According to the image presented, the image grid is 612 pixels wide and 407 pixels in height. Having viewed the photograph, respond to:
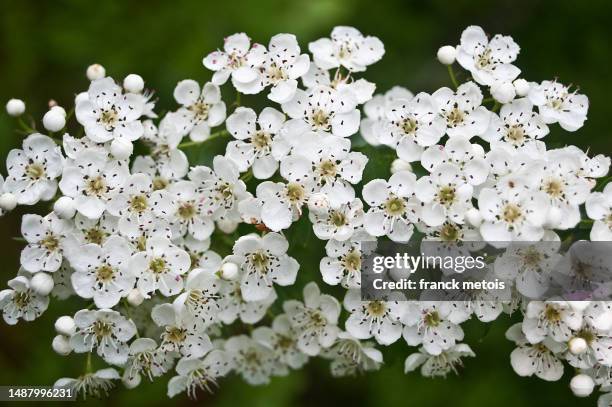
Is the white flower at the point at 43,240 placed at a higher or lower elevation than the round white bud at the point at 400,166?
lower

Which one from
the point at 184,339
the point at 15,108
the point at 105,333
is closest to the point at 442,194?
the point at 184,339

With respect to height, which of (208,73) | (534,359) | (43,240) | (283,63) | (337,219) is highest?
(208,73)

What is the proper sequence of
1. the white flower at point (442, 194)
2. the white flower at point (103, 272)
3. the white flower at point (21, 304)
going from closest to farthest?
the white flower at point (442, 194), the white flower at point (103, 272), the white flower at point (21, 304)

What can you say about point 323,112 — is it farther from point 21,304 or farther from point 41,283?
point 21,304

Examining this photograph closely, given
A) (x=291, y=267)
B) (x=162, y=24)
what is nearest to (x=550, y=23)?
(x=162, y=24)

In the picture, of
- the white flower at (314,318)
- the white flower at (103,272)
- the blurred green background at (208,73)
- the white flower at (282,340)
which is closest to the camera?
the white flower at (103,272)

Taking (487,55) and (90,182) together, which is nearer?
(90,182)

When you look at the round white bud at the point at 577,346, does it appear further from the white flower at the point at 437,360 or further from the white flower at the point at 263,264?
the white flower at the point at 263,264

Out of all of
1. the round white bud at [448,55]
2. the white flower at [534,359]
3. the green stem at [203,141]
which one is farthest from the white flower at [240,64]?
the white flower at [534,359]
